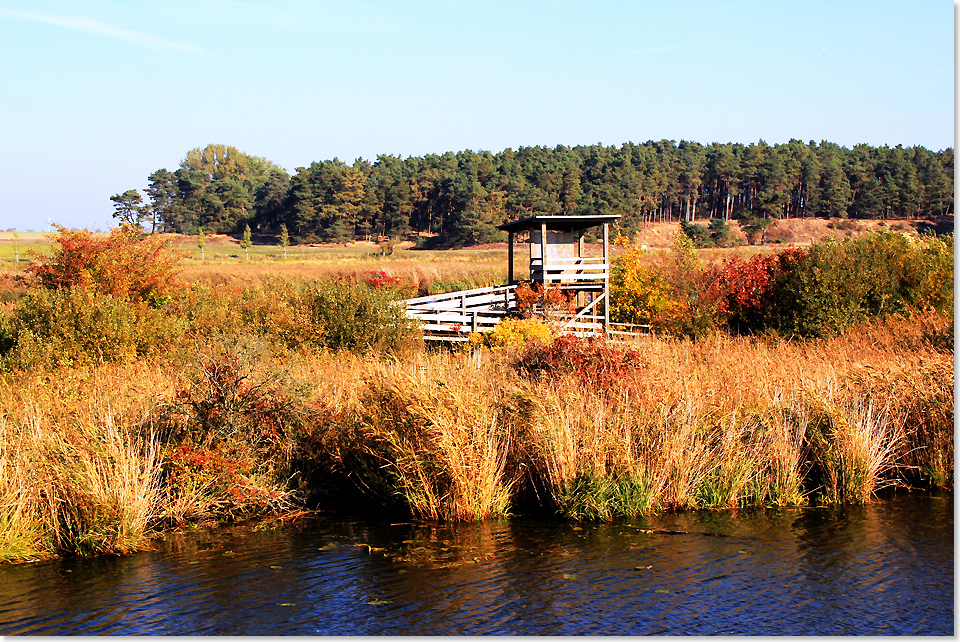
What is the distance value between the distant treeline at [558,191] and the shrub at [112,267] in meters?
61.5

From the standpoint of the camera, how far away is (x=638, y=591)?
345 inches

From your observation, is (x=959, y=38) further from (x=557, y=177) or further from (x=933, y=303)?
(x=557, y=177)

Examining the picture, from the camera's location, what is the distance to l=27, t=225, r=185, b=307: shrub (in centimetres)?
2122

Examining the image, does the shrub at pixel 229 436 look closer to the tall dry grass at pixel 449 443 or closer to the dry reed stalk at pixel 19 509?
the tall dry grass at pixel 449 443

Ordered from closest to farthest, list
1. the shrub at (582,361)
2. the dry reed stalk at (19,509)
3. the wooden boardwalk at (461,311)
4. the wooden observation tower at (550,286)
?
the dry reed stalk at (19,509), the shrub at (582,361), the wooden boardwalk at (461,311), the wooden observation tower at (550,286)

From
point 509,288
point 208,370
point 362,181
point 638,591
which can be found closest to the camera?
point 638,591

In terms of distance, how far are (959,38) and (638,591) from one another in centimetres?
697

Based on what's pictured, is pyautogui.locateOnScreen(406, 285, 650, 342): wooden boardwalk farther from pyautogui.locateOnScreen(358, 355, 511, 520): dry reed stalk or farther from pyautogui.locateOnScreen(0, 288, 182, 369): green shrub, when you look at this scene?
pyautogui.locateOnScreen(358, 355, 511, 520): dry reed stalk

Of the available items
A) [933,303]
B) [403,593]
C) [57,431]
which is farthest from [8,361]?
[933,303]

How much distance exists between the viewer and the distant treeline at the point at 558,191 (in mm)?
88312

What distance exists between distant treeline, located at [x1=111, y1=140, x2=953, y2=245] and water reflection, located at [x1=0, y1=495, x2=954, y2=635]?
7288 cm

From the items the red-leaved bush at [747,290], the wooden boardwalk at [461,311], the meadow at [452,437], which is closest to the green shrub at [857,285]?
the red-leaved bush at [747,290]

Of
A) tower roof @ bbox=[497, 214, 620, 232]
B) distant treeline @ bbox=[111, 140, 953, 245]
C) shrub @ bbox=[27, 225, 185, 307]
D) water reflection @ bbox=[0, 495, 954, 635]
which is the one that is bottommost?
water reflection @ bbox=[0, 495, 954, 635]

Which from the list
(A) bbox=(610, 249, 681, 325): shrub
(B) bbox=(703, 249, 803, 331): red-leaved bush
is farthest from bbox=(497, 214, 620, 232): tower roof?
(B) bbox=(703, 249, 803, 331): red-leaved bush
